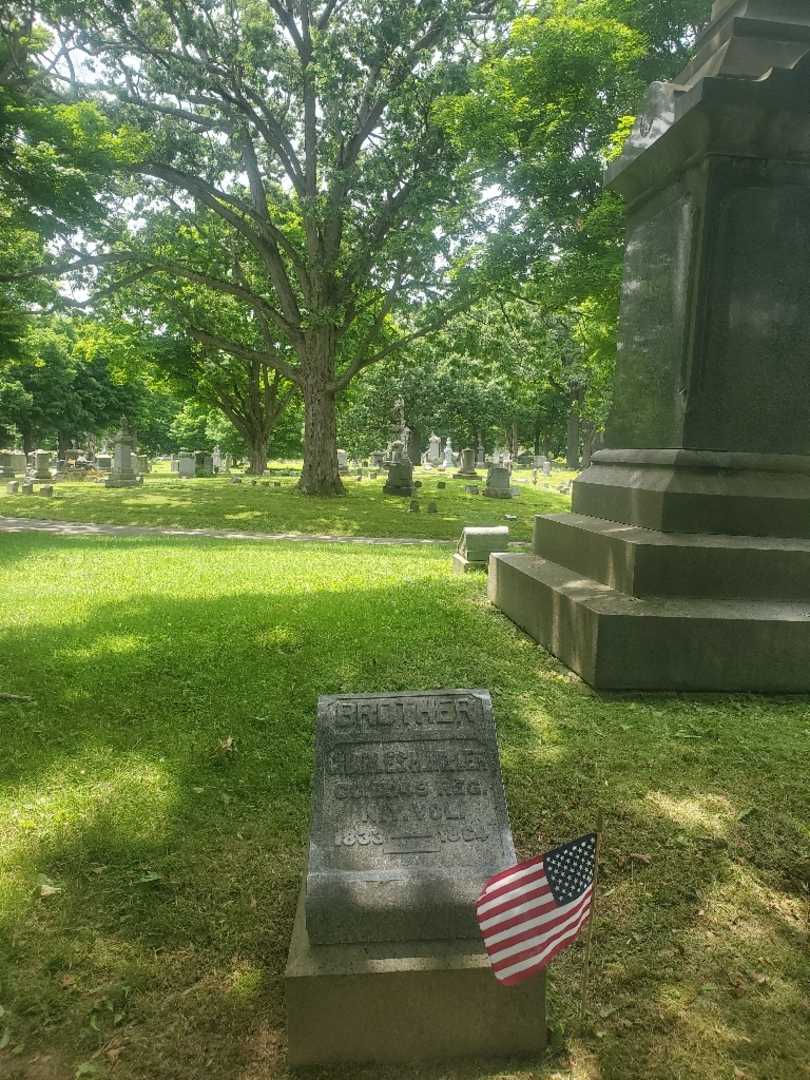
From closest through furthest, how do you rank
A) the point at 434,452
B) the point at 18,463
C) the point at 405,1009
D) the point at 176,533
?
1. the point at 405,1009
2. the point at 176,533
3. the point at 18,463
4. the point at 434,452

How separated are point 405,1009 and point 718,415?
16.2 ft

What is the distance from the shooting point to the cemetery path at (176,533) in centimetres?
1570

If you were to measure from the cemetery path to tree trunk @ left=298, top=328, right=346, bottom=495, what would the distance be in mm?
7035

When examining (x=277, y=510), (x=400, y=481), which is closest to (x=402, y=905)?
(x=277, y=510)

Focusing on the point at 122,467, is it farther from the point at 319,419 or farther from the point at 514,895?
the point at 514,895

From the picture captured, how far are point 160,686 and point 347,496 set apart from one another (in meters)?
19.5

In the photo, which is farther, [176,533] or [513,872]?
[176,533]

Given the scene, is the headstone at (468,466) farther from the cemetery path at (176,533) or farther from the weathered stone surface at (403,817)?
the weathered stone surface at (403,817)

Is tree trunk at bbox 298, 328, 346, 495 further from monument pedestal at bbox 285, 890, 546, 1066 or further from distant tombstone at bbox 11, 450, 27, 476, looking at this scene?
monument pedestal at bbox 285, 890, 546, 1066

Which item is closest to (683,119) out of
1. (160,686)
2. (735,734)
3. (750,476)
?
(750,476)

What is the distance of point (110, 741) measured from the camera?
4.33 meters

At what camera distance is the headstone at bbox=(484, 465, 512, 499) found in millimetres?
28062

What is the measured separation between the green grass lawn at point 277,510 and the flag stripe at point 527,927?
48.4 feet

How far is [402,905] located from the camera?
2.39 m
